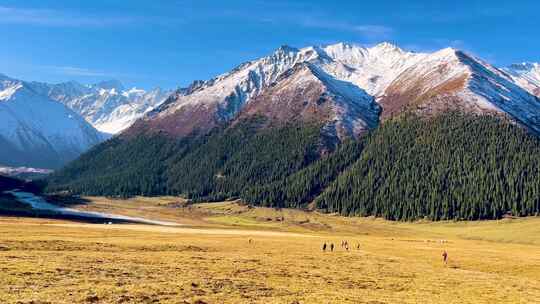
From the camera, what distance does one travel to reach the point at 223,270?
60844 mm

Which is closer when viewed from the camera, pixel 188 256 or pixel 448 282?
pixel 448 282

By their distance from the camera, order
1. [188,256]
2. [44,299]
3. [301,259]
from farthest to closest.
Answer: [301,259]
[188,256]
[44,299]

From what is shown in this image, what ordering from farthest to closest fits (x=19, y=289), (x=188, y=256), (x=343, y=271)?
(x=188, y=256)
(x=343, y=271)
(x=19, y=289)

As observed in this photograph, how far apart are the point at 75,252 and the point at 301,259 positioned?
114ft

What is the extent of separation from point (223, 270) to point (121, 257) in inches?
631

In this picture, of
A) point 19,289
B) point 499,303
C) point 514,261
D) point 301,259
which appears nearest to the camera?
point 19,289

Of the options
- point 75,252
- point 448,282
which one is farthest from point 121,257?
point 448,282

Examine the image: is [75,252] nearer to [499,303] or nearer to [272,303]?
[272,303]

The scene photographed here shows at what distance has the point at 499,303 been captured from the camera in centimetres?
4831

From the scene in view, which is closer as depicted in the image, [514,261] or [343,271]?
[343,271]

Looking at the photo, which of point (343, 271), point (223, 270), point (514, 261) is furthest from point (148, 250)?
point (514, 261)

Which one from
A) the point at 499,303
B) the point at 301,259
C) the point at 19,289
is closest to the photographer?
the point at 19,289

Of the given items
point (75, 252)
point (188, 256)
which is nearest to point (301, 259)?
point (188, 256)

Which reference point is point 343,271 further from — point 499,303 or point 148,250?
point 148,250
